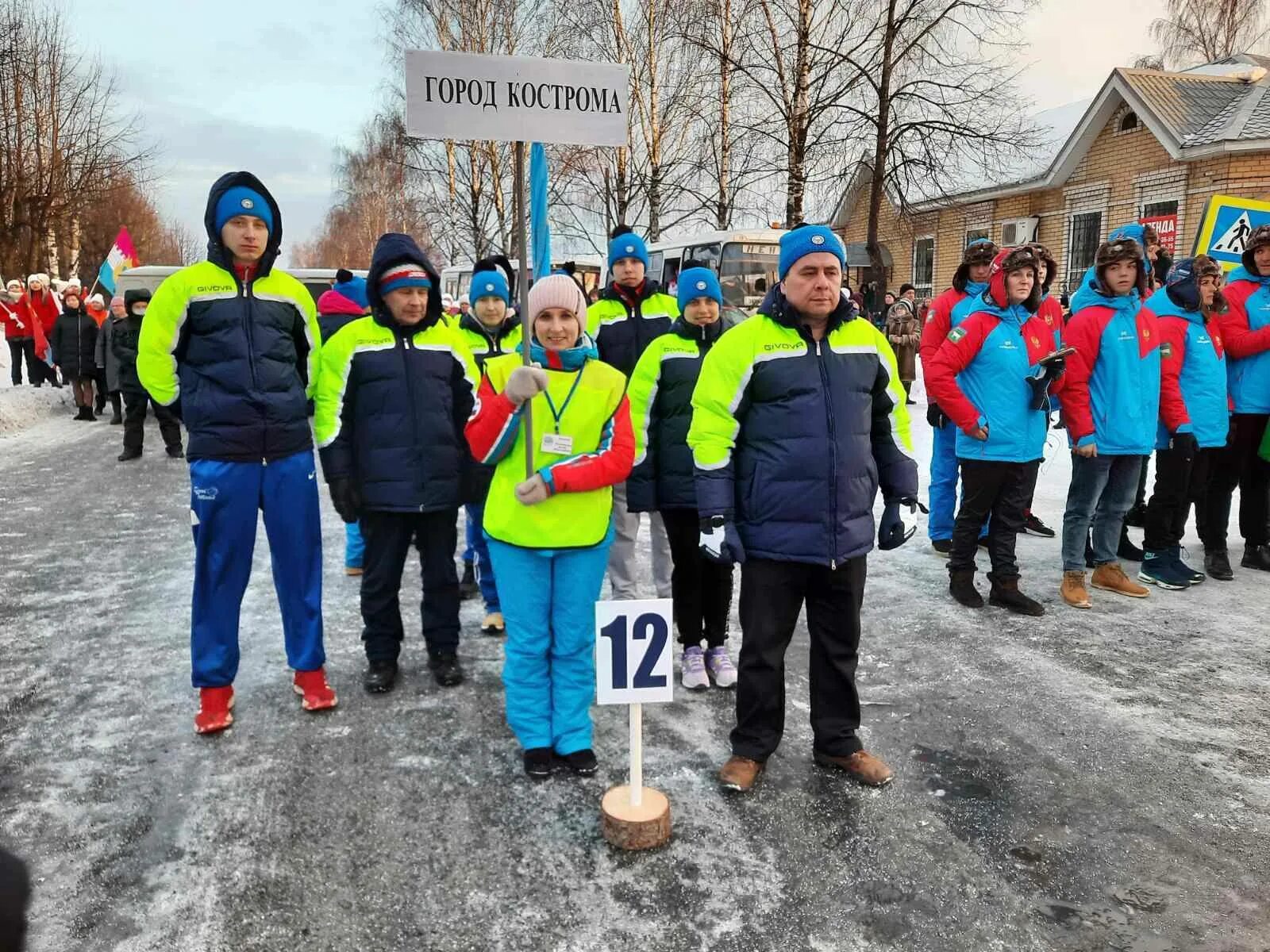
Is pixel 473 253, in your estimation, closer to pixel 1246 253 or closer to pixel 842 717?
pixel 1246 253

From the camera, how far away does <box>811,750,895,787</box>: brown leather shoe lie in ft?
11.4

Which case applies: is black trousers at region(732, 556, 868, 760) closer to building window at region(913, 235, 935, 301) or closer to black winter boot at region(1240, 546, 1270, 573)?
black winter boot at region(1240, 546, 1270, 573)

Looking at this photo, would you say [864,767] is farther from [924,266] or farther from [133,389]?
[924,266]

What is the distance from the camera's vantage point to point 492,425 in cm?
343

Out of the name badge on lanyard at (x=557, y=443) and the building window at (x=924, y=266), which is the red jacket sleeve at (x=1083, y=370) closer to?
the name badge on lanyard at (x=557, y=443)

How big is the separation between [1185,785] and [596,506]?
254cm

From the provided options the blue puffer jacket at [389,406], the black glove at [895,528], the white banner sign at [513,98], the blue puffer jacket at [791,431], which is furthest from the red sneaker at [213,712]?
Result: the black glove at [895,528]

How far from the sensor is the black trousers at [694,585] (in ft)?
14.7

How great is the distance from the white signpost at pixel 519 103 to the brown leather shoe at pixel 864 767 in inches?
65.3

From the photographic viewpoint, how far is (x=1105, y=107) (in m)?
20.7

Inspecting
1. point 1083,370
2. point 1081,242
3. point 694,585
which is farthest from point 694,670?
point 1081,242

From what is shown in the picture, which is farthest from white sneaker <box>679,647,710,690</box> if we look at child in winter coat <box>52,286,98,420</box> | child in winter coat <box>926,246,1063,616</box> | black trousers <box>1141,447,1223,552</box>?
child in winter coat <box>52,286,98,420</box>

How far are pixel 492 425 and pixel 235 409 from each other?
1.19 meters

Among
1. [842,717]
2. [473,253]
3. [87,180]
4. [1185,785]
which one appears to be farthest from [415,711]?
[473,253]
